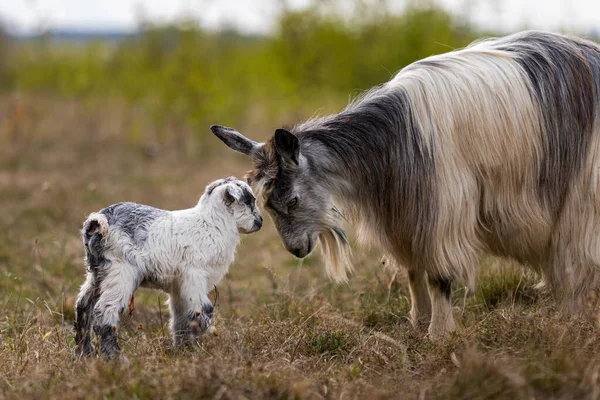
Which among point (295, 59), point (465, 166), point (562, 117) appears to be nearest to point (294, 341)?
point (465, 166)

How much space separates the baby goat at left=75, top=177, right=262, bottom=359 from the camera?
16.0ft

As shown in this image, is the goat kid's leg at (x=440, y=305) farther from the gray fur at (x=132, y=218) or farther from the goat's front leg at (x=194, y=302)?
the gray fur at (x=132, y=218)

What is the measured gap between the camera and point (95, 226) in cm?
488

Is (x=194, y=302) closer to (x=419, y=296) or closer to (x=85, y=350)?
(x=85, y=350)

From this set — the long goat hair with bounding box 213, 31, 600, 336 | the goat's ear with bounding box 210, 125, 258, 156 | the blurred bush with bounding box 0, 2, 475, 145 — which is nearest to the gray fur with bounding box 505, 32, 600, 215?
the long goat hair with bounding box 213, 31, 600, 336

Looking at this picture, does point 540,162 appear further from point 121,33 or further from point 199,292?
point 121,33

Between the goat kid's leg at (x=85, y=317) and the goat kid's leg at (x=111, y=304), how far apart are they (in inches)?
6.8

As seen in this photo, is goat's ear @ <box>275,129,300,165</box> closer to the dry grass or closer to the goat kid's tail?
the dry grass

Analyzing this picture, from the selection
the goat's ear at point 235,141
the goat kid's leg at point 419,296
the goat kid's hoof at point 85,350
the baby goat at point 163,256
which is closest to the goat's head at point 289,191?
the goat's ear at point 235,141

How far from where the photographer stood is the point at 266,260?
374 inches

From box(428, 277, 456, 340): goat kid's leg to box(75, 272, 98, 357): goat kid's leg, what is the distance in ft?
7.32

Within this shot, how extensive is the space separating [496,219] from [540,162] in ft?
1.56

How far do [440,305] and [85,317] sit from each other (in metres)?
2.37

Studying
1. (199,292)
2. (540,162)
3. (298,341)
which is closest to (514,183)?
(540,162)
